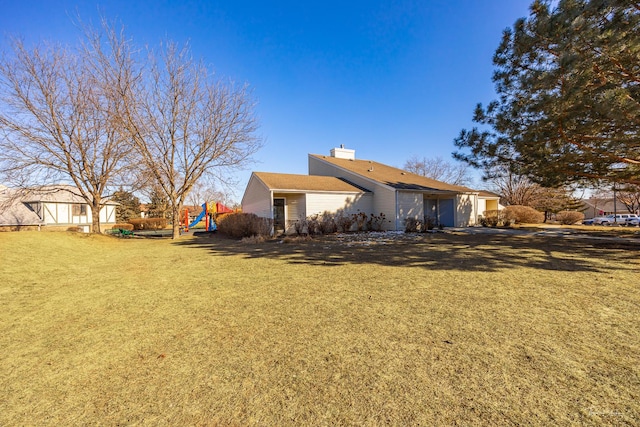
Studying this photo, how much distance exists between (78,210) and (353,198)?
27.8 meters

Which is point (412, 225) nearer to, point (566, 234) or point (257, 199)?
point (566, 234)

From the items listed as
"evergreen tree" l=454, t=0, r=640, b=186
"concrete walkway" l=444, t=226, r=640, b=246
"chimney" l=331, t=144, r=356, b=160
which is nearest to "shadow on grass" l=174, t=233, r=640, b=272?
"concrete walkway" l=444, t=226, r=640, b=246

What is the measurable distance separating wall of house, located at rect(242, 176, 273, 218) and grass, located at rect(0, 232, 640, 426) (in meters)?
10.7

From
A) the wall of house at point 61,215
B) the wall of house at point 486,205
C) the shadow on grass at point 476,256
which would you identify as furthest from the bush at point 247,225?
the wall of house at point 61,215

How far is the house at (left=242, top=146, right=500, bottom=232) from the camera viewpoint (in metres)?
16.5

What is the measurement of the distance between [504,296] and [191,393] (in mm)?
4431

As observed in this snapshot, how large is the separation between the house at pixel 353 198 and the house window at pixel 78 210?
739 inches

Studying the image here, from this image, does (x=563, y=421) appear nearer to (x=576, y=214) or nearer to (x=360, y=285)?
(x=360, y=285)

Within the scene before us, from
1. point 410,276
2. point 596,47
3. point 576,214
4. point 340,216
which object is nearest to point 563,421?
point 410,276

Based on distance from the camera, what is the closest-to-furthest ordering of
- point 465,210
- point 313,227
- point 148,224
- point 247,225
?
1. point 313,227
2. point 247,225
3. point 465,210
4. point 148,224

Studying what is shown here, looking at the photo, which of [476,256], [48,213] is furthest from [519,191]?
[48,213]

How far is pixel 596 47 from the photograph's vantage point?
20.9ft

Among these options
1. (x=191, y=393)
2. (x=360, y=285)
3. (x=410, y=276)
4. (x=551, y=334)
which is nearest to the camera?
(x=191, y=393)

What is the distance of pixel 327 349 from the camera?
2885mm
